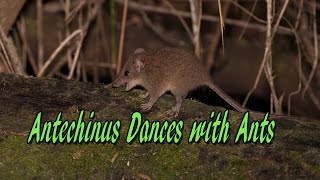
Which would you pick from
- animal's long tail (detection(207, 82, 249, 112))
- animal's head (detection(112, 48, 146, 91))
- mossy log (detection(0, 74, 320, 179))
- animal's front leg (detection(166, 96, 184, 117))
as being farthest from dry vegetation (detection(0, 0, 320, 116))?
mossy log (detection(0, 74, 320, 179))

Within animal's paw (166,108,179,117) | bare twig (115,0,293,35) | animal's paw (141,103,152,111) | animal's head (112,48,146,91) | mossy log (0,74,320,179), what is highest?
bare twig (115,0,293,35)

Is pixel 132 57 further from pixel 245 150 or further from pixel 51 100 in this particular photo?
pixel 245 150

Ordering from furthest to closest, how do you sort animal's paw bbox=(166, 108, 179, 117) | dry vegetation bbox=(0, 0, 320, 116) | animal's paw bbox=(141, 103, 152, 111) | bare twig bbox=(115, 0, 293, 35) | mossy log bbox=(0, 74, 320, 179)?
bare twig bbox=(115, 0, 293, 35)
dry vegetation bbox=(0, 0, 320, 116)
animal's paw bbox=(141, 103, 152, 111)
animal's paw bbox=(166, 108, 179, 117)
mossy log bbox=(0, 74, 320, 179)

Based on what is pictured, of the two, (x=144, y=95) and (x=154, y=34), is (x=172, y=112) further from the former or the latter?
(x=154, y=34)

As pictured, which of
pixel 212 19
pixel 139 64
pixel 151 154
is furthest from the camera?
pixel 212 19

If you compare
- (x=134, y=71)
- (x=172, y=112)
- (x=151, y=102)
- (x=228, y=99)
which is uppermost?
(x=134, y=71)

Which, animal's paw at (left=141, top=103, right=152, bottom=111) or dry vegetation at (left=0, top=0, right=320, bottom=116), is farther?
dry vegetation at (left=0, top=0, right=320, bottom=116)

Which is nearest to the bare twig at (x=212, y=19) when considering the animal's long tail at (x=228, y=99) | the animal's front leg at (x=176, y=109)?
the animal's long tail at (x=228, y=99)

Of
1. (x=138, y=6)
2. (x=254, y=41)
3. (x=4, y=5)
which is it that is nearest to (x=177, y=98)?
(x=4, y=5)

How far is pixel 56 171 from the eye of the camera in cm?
333

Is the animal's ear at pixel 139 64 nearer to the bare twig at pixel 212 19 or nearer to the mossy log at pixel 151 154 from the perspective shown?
the mossy log at pixel 151 154

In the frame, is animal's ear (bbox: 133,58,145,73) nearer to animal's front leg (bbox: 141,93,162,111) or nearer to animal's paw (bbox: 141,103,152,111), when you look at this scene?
animal's front leg (bbox: 141,93,162,111)

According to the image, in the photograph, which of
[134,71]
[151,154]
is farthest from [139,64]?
[151,154]

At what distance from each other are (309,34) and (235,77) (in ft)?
6.54
